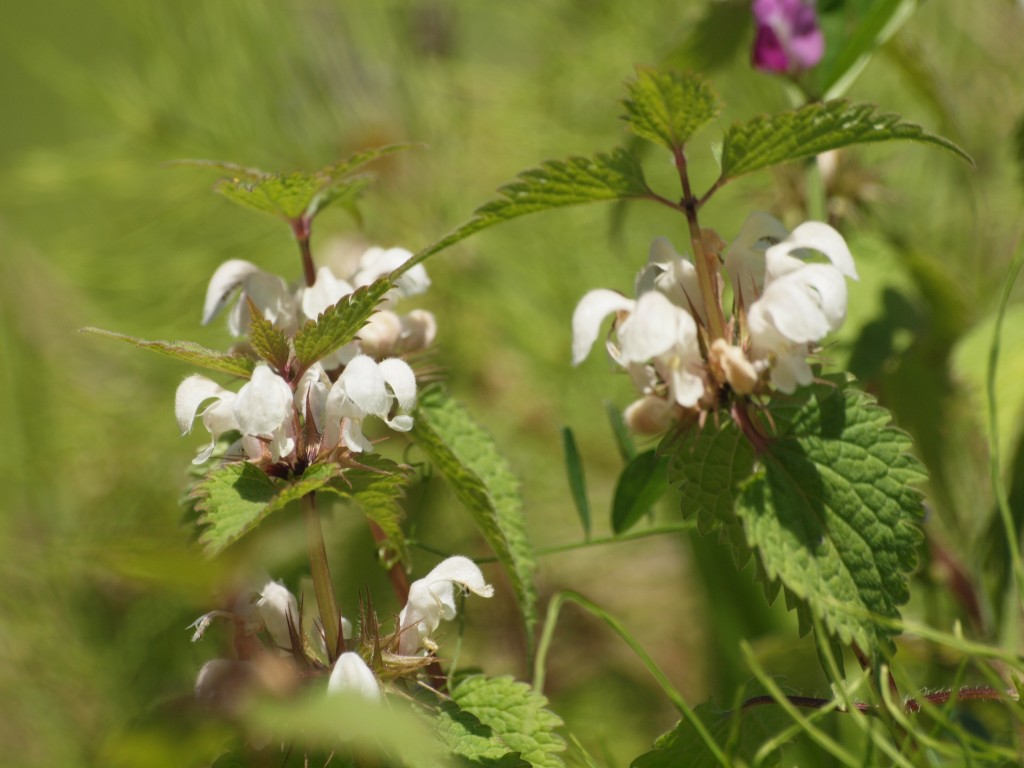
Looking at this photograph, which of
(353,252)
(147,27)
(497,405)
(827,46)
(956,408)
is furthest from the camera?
(147,27)

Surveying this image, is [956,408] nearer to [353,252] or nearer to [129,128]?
[353,252]

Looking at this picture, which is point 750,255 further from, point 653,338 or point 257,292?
point 257,292

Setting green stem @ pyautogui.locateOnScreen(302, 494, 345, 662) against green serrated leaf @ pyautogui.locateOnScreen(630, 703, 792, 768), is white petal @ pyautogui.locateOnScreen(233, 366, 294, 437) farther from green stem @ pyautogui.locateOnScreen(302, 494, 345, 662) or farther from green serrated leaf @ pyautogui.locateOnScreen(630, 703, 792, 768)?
green serrated leaf @ pyautogui.locateOnScreen(630, 703, 792, 768)

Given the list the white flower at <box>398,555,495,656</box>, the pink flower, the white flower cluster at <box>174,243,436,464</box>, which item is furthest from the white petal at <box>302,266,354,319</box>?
the pink flower

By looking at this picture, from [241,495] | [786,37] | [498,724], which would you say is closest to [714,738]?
[498,724]

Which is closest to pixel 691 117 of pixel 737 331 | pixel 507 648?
pixel 737 331
